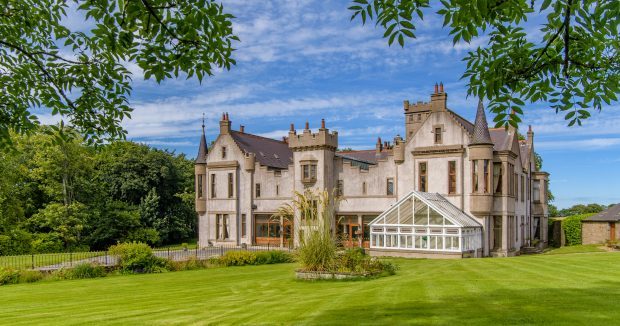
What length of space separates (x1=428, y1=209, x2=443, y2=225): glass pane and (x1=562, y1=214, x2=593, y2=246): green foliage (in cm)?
1888

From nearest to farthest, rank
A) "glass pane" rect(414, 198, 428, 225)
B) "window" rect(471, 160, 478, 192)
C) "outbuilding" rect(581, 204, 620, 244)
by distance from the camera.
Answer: "glass pane" rect(414, 198, 428, 225)
"window" rect(471, 160, 478, 192)
"outbuilding" rect(581, 204, 620, 244)

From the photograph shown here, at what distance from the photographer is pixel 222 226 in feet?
131

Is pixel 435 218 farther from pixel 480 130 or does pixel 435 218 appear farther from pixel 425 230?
pixel 480 130

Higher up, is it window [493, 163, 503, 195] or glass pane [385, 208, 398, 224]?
window [493, 163, 503, 195]

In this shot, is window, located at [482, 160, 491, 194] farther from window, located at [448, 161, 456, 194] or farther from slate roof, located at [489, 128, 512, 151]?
window, located at [448, 161, 456, 194]

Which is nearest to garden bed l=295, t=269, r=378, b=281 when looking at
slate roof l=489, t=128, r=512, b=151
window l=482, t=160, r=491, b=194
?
window l=482, t=160, r=491, b=194

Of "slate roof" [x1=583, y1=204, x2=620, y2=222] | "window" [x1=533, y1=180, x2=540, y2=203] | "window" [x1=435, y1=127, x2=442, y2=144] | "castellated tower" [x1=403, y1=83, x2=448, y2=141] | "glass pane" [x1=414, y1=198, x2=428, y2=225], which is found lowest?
"slate roof" [x1=583, y1=204, x2=620, y2=222]

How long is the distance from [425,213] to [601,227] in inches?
735

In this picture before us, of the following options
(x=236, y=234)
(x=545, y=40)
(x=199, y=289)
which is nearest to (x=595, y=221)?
(x=236, y=234)

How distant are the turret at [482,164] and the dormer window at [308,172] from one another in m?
10.8

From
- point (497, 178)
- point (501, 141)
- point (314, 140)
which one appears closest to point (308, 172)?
point (314, 140)

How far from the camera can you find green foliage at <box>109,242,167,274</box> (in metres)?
23.1

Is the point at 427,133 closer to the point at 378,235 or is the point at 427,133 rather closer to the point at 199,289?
the point at 378,235

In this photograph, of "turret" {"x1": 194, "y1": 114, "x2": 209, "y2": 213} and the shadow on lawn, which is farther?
"turret" {"x1": 194, "y1": 114, "x2": 209, "y2": 213}
